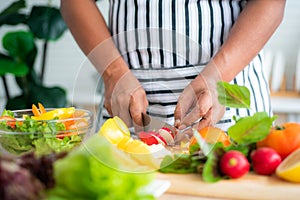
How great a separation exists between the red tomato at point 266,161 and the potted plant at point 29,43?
1.94 meters

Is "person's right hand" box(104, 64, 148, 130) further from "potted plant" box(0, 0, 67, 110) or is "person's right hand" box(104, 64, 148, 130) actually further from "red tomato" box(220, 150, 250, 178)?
"potted plant" box(0, 0, 67, 110)

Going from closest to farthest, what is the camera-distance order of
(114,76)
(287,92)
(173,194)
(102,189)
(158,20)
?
(102,189)
(173,194)
(114,76)
(158,20)
(287,92)

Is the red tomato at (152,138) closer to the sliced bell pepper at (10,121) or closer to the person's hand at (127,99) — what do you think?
the person's hand at (127,99)

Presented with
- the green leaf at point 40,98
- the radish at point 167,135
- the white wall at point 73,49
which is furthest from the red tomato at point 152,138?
the green leaf at point 40,98

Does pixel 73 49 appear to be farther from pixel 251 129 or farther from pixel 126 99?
pixel 251 129

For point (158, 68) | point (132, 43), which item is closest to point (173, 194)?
point (132, 43)

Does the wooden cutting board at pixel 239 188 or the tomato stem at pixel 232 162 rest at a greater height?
the tomato stem at pixel 232 162

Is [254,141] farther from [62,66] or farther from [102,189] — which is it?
[62,66]

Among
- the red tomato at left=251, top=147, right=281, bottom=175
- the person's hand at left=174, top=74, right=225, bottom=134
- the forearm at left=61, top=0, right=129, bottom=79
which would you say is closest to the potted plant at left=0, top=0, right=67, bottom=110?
the forearm at left=61, top=0, right=129, bottom=79

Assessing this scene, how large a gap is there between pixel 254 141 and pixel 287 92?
192cm

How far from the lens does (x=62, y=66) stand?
323 cm

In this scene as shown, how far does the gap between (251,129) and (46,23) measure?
6.39ft

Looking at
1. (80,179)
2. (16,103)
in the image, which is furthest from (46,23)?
(80,179)

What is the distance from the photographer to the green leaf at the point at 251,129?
2.96ft
